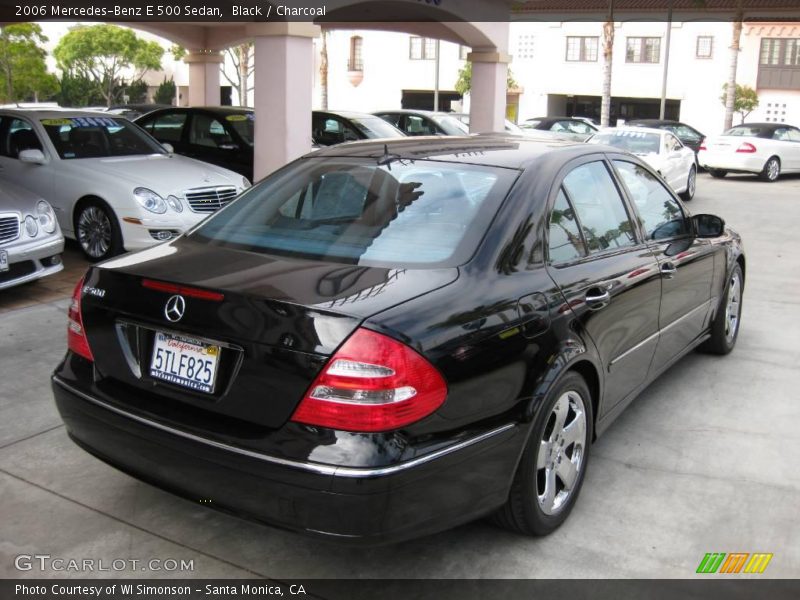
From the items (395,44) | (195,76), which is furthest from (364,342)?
(395,44)

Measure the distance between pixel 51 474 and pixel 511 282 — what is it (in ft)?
7.66

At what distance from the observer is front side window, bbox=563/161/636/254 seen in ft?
13.0

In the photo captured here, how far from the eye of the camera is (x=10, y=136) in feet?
30.7

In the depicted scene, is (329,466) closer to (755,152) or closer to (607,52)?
(755,152)

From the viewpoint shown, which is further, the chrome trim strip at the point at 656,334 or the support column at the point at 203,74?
the support column at the point at 203,74

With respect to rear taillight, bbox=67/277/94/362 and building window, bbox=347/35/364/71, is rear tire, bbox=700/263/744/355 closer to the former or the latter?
rear taillight, bbox=67/277/94/362

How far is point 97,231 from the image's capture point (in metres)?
8.54

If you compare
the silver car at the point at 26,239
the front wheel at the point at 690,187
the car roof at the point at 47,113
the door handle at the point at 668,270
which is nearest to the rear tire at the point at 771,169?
the front wheel at the point at 690,187

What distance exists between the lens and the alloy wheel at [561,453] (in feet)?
11.3

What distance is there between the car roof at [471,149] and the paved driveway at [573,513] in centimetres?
154

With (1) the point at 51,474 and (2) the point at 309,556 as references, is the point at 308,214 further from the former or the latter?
(1) the point at 51,474

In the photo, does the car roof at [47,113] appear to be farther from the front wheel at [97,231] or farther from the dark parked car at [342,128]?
the dark parked car at [342,128]


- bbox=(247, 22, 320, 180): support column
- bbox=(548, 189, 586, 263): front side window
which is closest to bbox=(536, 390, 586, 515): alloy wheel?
bbox=(548, 189, 586, 263): front side window
